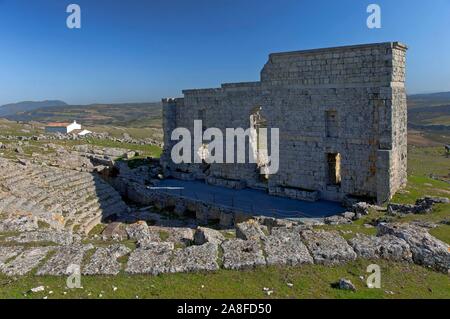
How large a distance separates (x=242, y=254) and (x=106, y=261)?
3175 millimetres

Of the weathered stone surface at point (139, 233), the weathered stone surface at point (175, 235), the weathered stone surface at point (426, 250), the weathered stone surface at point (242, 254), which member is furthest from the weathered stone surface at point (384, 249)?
the weathered stone surface at point (139, 233)

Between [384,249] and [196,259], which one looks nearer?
[196,259]

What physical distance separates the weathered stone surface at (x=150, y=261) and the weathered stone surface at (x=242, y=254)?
1.36 m

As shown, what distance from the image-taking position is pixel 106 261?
9.30 m

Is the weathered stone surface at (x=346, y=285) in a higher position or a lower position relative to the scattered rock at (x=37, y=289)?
lower

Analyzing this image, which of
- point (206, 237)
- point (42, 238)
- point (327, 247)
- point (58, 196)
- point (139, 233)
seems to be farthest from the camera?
point (58, 196)

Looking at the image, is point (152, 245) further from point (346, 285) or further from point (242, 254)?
point (346, 285)

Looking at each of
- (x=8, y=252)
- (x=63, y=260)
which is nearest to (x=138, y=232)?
(x=63, y=260)

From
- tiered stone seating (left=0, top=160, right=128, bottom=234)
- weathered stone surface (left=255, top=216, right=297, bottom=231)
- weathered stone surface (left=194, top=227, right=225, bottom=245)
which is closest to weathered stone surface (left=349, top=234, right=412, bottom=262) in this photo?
weathered stone surface (left=194, top=227, right=225, bottom=245)

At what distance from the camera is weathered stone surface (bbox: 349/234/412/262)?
9.48 metres

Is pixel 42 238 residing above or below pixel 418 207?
above

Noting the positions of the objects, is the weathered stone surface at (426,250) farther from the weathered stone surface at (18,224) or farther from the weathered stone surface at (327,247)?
the weathered stone surface at (18,224)

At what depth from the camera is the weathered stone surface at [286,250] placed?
9.17 m
